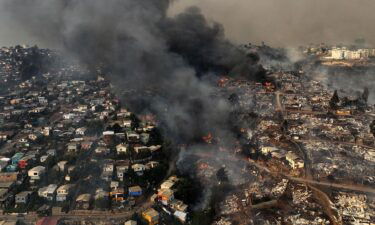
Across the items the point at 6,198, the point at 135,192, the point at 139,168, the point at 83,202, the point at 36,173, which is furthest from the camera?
the point at 139,168

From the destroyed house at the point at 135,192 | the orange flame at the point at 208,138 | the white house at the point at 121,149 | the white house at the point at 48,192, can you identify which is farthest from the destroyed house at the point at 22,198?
the orange flame at the point at 208,138

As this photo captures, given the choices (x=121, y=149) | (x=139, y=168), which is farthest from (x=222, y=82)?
(x=139, y=168)

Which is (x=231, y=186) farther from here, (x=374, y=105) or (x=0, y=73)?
(x=0, y=73)

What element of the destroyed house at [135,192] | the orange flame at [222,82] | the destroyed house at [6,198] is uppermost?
the orange flame at [222,82]

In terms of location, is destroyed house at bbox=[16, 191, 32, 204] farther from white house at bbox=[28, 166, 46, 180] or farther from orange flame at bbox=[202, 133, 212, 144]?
orange flame at bbox=[202, 133, 212, 144]

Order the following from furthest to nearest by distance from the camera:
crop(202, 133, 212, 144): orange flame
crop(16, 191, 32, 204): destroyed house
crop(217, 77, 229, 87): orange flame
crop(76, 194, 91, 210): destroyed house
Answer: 1. crop(217, 77, 229, 87): orange flame
2. crop(202, 133, 212, 144): orange flame
3. crop(16, 191, 32, 204): destroyed house
4. crop(76, 194, 91, 210): destroyed house

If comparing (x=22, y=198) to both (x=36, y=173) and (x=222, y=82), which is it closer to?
(x=36, y=173)

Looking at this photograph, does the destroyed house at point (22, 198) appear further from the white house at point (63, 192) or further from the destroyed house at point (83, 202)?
the destroyed house at point (83, 202)

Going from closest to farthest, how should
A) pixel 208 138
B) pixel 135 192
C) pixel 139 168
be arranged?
pixel 135 192
pixel 139 168
pixel 208 138

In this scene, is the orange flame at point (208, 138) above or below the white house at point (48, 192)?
above

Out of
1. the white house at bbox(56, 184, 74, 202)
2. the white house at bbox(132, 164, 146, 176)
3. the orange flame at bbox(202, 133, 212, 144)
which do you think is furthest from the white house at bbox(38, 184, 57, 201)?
the orange flame at bbox(202, 133, 212, 144)

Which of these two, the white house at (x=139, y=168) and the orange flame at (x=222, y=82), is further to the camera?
the orange flame at (x=222, y=82)
